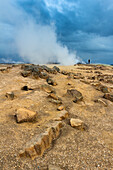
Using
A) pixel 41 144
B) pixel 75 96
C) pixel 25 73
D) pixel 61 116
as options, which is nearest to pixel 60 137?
pixel 41 144

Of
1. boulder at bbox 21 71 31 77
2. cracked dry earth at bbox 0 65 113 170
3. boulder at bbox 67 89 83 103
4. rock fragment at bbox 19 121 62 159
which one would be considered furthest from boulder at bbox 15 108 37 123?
boulder at bbox 21 71 31 77

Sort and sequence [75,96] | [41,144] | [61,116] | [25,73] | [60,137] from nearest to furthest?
[41,144] < [60,137] < [61,116] < [75,96] < [25,73]

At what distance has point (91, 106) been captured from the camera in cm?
1031

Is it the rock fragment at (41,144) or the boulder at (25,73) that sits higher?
the boulder at (25,73)

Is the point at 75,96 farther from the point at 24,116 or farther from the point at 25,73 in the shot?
the point at 25,73

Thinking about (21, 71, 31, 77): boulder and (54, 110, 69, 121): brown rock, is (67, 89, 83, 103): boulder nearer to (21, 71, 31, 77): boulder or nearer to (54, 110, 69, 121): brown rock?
(54, 110, 69, 121): brown rock

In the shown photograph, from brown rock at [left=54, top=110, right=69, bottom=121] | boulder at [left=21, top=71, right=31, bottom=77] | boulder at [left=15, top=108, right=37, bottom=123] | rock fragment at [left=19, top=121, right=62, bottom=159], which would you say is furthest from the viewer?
boulder at [left=21, top=71, right=31, bottom=77]

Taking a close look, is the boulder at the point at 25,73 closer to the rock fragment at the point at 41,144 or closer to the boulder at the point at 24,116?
the boulder at the point at 24,116

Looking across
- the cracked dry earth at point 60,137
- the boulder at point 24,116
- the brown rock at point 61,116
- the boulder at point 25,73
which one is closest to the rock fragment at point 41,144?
the cracked dry earth at point 60,137

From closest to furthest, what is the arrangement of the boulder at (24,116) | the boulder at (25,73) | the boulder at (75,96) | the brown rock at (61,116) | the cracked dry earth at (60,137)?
the cracked dry earth at (60,137)
the boulder at (24,116)
the brown rock at (61,116)
the boulder at (75,96)
the boulder at (25,73)

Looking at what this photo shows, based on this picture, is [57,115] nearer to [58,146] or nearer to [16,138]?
[58,146]

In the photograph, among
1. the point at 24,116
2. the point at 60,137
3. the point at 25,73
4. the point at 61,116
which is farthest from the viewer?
the point at 25,73

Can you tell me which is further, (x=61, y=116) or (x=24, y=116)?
(x=61, y=116)

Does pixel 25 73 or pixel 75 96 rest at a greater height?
pixel 25 73
